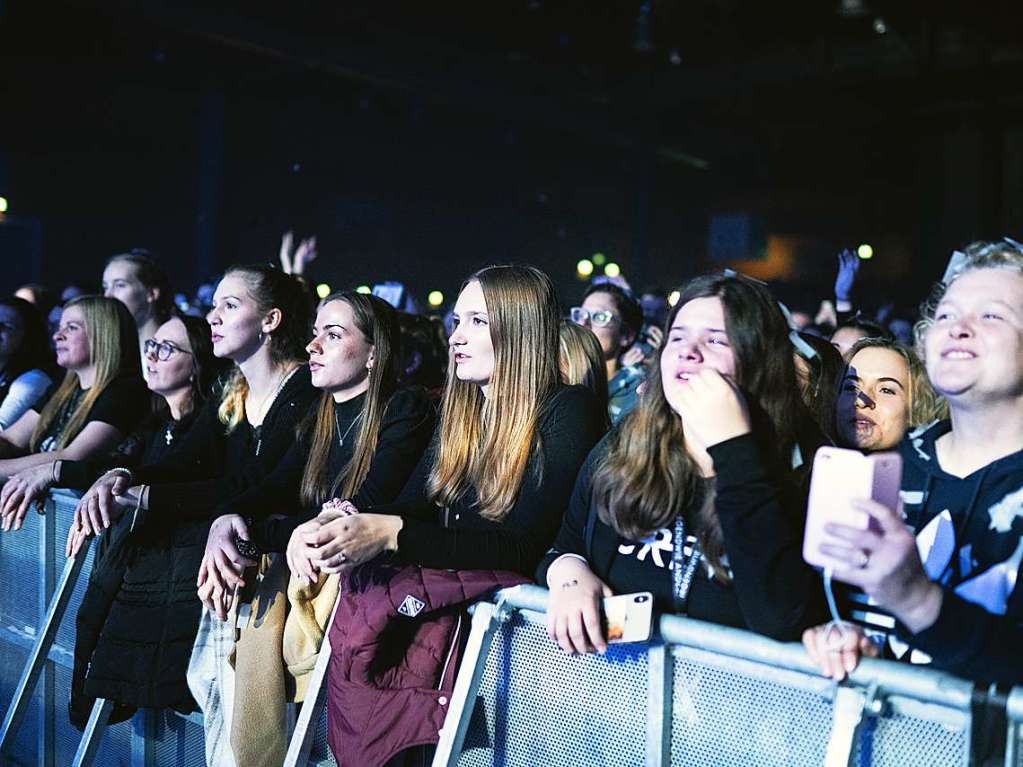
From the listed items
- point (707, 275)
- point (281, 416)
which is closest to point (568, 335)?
point (281, 416)

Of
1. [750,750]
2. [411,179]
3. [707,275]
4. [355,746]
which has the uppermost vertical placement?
[411,179]

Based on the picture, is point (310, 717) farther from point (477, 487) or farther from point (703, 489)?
point (703, 489)

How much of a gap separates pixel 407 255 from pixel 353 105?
2.56 m

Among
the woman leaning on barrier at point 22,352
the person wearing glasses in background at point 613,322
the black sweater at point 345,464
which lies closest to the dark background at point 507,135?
the woman leaning on barrier at point 22,352

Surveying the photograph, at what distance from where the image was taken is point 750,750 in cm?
171

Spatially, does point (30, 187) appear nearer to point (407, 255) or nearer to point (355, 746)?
point (407, 255)

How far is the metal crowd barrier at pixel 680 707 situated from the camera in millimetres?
1519

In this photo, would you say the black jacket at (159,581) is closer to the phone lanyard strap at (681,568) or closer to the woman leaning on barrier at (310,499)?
the woman leaning on barrier at (310,499)

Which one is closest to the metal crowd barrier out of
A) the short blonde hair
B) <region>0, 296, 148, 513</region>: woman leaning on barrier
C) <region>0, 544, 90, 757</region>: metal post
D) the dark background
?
the short blonde hair

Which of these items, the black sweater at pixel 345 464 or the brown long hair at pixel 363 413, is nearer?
the black sweater at pixel 345 464

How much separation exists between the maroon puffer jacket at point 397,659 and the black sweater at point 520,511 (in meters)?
0.06

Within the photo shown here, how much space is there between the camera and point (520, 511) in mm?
2387

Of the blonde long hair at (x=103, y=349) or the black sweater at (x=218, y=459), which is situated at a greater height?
the blonde long hair at (x=103, y=349)

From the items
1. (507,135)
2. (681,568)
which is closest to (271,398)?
(681,568)
